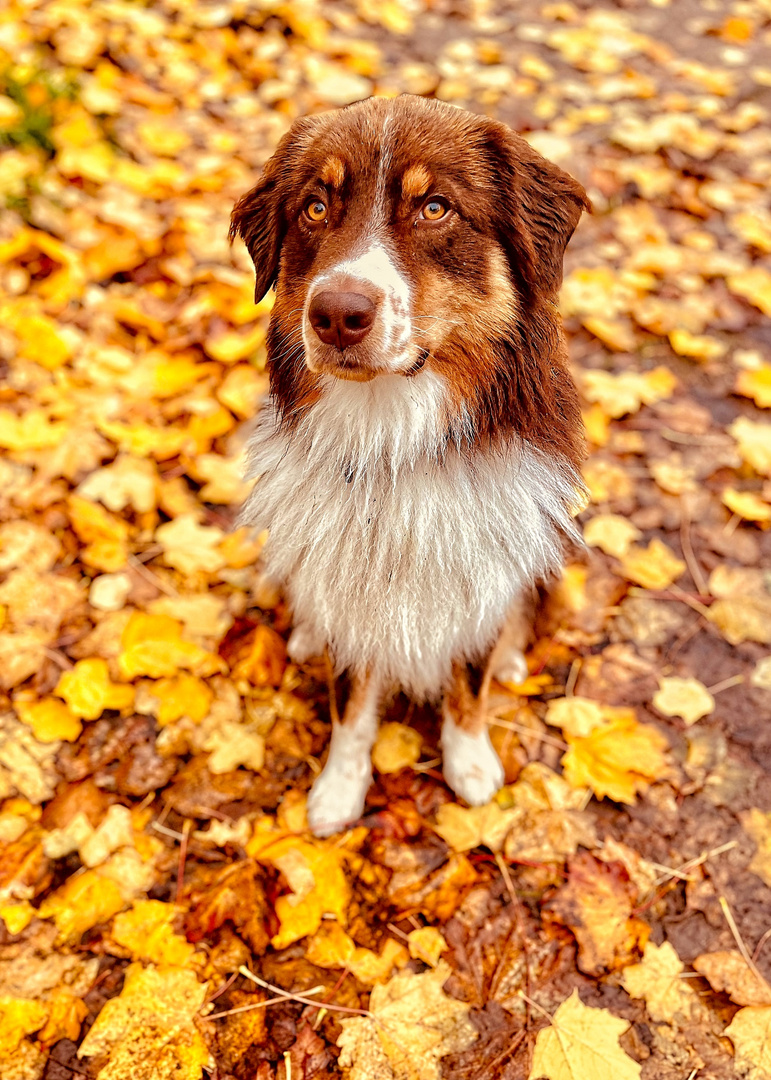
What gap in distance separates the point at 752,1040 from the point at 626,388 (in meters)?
2.49

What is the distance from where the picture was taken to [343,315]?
1669 mm

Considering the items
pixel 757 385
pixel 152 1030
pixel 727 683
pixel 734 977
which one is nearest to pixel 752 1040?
pixel 734 977

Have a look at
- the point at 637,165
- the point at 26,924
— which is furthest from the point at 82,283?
the point at 637,165

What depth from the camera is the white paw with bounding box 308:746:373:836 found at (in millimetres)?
2344

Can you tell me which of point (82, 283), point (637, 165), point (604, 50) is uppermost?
point (604, 50)

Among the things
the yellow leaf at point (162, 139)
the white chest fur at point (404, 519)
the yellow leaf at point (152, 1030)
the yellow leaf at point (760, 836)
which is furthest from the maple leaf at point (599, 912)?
the yellow leaf at point (162, 139)

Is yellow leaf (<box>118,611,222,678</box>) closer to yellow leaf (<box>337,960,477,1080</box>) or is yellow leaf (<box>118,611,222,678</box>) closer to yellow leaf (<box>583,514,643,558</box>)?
yellow leaf (<box>337,960,477,1080</box>)

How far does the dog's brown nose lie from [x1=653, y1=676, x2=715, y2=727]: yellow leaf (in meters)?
1.65

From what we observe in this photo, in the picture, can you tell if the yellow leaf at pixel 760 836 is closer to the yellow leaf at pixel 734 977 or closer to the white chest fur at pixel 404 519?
the yellow leaf at pixel 734 977

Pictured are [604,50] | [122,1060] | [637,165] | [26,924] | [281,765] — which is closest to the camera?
[122,1060]

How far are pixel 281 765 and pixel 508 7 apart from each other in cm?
566

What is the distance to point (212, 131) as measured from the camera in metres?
4.63

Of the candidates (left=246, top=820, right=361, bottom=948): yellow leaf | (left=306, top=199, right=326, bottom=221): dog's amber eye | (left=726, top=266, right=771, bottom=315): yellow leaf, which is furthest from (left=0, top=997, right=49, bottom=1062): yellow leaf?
(left=726, top=266, right=771, bottom=315): yellow leaf

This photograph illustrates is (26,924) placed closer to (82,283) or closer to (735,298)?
(82,283)
